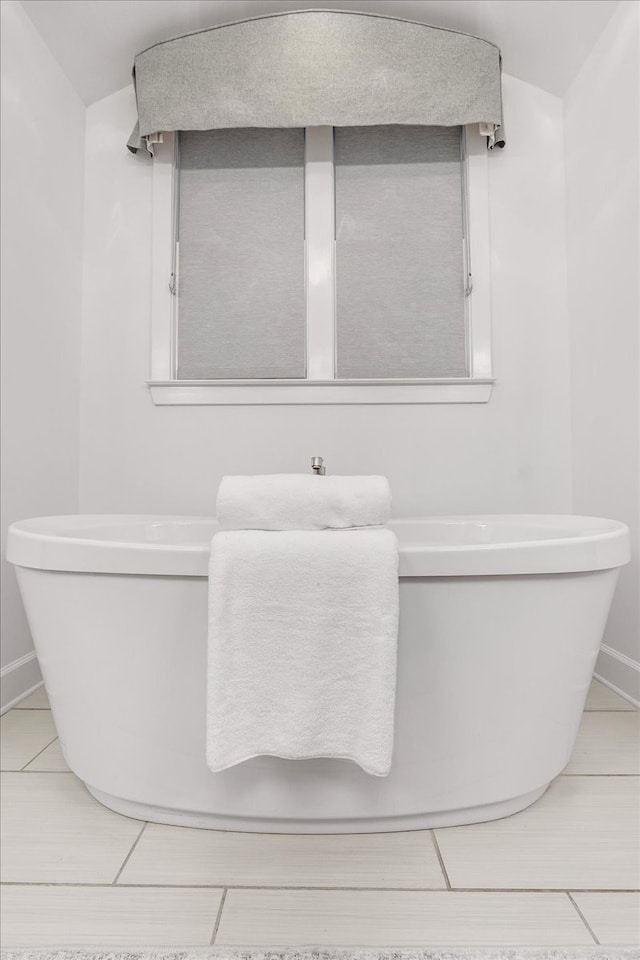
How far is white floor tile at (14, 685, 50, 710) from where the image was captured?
179cm

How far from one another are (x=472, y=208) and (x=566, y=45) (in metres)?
0.60

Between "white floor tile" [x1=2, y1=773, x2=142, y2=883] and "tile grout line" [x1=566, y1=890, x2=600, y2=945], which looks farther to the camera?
"white floor tile" [x1=2, y1=773, x2=142, y2=883]

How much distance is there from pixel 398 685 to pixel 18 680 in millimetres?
1328

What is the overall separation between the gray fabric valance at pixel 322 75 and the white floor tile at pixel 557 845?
208 cm

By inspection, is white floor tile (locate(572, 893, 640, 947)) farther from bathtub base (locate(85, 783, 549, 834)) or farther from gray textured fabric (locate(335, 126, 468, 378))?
gray textured fabric (locate(335, 126, 468, 378))

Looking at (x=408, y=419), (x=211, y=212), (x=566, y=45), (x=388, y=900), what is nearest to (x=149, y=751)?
(x=388, y=900)

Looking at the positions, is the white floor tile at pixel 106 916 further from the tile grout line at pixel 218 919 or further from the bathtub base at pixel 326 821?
the bathtub base at pixel 326 821

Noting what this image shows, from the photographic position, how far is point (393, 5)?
2.05 metres

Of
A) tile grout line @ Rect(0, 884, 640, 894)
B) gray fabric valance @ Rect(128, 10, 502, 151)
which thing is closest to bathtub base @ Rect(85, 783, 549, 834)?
tile grout line @ Rect(0, 884, 640, 894)

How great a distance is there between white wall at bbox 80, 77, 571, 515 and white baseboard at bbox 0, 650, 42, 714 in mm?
606

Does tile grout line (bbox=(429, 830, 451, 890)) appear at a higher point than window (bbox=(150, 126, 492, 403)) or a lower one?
lower

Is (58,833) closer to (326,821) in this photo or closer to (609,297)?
(326,821)

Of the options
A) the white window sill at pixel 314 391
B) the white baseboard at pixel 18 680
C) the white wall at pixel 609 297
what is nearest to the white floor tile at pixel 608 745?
the white wall at pixel 609 297

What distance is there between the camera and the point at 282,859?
1.05 metres
